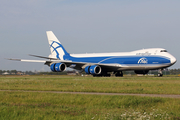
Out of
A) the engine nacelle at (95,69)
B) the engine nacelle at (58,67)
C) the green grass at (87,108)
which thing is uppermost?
the engine nacelle at (58,67)

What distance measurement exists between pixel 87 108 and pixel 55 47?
4774cm

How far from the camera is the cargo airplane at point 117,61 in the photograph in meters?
44.8

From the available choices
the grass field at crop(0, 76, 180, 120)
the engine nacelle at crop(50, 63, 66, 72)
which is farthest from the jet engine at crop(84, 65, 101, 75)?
the grass field at crop(0, 76, 180, 120)

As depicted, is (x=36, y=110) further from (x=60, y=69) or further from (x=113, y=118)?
(x=60, y=69)

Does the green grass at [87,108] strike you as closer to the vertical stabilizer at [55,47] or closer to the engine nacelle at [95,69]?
the engine nacelle at [95,69]

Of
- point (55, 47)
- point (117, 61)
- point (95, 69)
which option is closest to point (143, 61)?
point (117, 61)

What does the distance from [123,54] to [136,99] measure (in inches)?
1313

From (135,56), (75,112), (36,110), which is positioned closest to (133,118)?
(75,112)

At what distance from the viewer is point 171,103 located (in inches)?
571

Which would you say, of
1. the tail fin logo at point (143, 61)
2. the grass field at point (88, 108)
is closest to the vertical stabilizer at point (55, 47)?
the tail fin logo at point (143, 61)

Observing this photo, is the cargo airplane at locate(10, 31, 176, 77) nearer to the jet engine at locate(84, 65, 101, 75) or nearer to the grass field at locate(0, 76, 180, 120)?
the jet engine at locate(84, 65, 101, 75)

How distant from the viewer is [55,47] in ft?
197

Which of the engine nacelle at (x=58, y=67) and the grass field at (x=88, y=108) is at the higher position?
the engine nacelle at (x=58, y=67)

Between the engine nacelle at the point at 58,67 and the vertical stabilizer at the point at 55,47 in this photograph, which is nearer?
the engine nacelle at the point at 58,67
